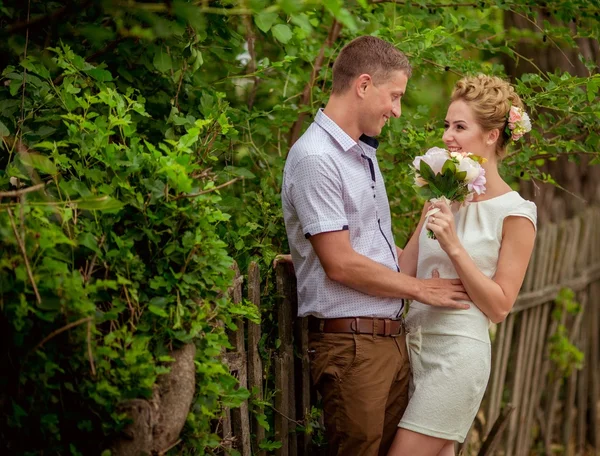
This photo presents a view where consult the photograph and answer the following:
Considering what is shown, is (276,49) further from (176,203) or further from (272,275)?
(176,203)

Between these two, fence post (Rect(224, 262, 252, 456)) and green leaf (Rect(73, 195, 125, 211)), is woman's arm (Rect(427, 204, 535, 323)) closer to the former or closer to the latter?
fence post (Rect(224, 262, 252, 456))

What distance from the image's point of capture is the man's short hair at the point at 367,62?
3.27 m

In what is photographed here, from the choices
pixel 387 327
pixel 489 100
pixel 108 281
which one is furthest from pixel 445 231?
pixel 108 281

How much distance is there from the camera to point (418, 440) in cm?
322

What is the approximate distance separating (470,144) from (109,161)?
5.60 ft

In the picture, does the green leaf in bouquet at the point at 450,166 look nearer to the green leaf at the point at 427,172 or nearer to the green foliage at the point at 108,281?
the green leaf at the point at 427,172

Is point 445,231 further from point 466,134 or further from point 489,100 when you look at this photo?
point 489,100

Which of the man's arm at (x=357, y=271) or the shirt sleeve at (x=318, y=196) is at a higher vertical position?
the shirt sleeve at (x=318, y=196)

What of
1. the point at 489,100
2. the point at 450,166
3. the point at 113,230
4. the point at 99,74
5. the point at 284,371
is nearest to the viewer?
the point at 113,230

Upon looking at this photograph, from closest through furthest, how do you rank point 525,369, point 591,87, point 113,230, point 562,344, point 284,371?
point 113,230 < point 284,371 < point 591,87 < point 525,369 < point 562,344

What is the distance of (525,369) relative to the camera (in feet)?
19.6

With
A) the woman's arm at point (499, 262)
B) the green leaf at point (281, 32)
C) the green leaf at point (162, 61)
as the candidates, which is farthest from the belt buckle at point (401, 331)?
the green leaf at point (162, 61)

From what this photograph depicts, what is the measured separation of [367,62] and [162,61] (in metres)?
0.87

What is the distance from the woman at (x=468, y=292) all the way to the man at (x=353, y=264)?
93mm
